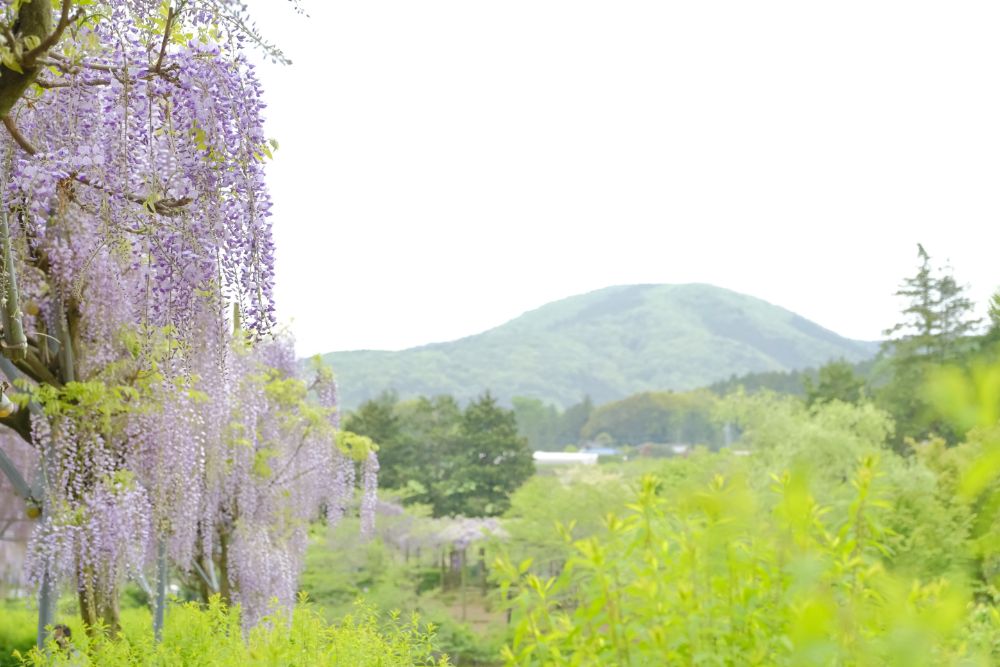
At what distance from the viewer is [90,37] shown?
4.18m

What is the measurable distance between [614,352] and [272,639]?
173m

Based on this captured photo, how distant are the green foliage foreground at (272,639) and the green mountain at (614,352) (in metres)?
128

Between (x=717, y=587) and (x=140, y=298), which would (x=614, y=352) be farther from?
(x=717, y=587)

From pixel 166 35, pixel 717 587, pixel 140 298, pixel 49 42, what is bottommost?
pixel 717 587

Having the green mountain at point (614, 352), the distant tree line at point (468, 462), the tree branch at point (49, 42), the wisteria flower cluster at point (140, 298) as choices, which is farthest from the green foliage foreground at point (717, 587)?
the green mountain at point (614, 352)

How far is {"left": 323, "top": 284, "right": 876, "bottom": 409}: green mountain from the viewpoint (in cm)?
14750

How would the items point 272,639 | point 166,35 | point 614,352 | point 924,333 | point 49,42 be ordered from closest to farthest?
point 49,42 → point 166,35 → point 272,639 → point 924,333 → point 614,352

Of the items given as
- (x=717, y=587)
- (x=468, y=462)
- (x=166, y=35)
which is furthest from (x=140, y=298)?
(x=468, y=462)

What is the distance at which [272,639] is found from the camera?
150 inches

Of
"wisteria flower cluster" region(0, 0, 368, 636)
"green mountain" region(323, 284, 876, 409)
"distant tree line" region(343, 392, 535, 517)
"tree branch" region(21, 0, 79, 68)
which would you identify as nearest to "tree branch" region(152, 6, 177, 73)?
"wisteria flower cluster" region(0, 0, 368, 636)

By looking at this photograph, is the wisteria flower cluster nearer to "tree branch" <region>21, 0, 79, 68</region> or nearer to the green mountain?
"tree branch" <region>21, 0, 79, 68</region>

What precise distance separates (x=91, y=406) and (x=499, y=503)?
28.3 m

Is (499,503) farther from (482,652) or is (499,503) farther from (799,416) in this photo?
(482,652)

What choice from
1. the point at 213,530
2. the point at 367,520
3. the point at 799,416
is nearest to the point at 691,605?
the point at 213,530
